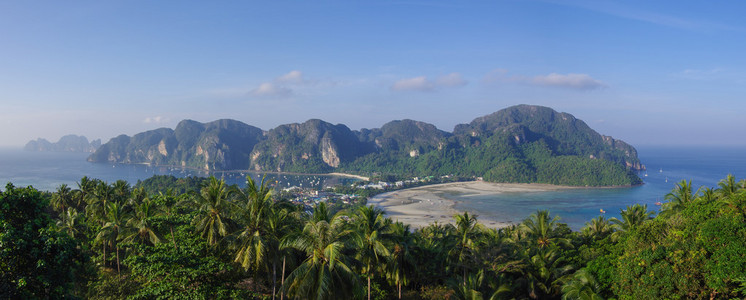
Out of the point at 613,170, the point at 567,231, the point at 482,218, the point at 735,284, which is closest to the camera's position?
the point at 735,284

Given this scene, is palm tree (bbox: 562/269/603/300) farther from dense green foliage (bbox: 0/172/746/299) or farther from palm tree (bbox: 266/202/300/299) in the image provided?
palm tree (bbox: 266/202/300/299)

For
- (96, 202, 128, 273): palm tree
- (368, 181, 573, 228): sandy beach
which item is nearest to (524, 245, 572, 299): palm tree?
(96, 202, 128, 273): palm tree

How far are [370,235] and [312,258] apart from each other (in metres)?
4.33

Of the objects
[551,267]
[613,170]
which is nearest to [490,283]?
[551,267]

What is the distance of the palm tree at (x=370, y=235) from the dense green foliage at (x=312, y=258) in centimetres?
5

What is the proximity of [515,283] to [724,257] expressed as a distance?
1003 cm

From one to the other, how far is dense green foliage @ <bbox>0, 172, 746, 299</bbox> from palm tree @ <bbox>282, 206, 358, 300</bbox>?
3 centimetres

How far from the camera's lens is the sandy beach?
80.9 m

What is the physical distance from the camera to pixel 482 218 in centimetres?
8325

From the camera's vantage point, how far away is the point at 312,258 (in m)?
11.2

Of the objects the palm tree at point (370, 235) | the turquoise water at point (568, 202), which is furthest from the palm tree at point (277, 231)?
the turquoise water at point (568, 202)

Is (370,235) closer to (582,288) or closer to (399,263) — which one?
(399,263)

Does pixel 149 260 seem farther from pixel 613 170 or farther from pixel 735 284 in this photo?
pixel 613 170

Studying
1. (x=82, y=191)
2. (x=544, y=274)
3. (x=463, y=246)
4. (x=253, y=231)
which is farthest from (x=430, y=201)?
(x=253, y=231)
